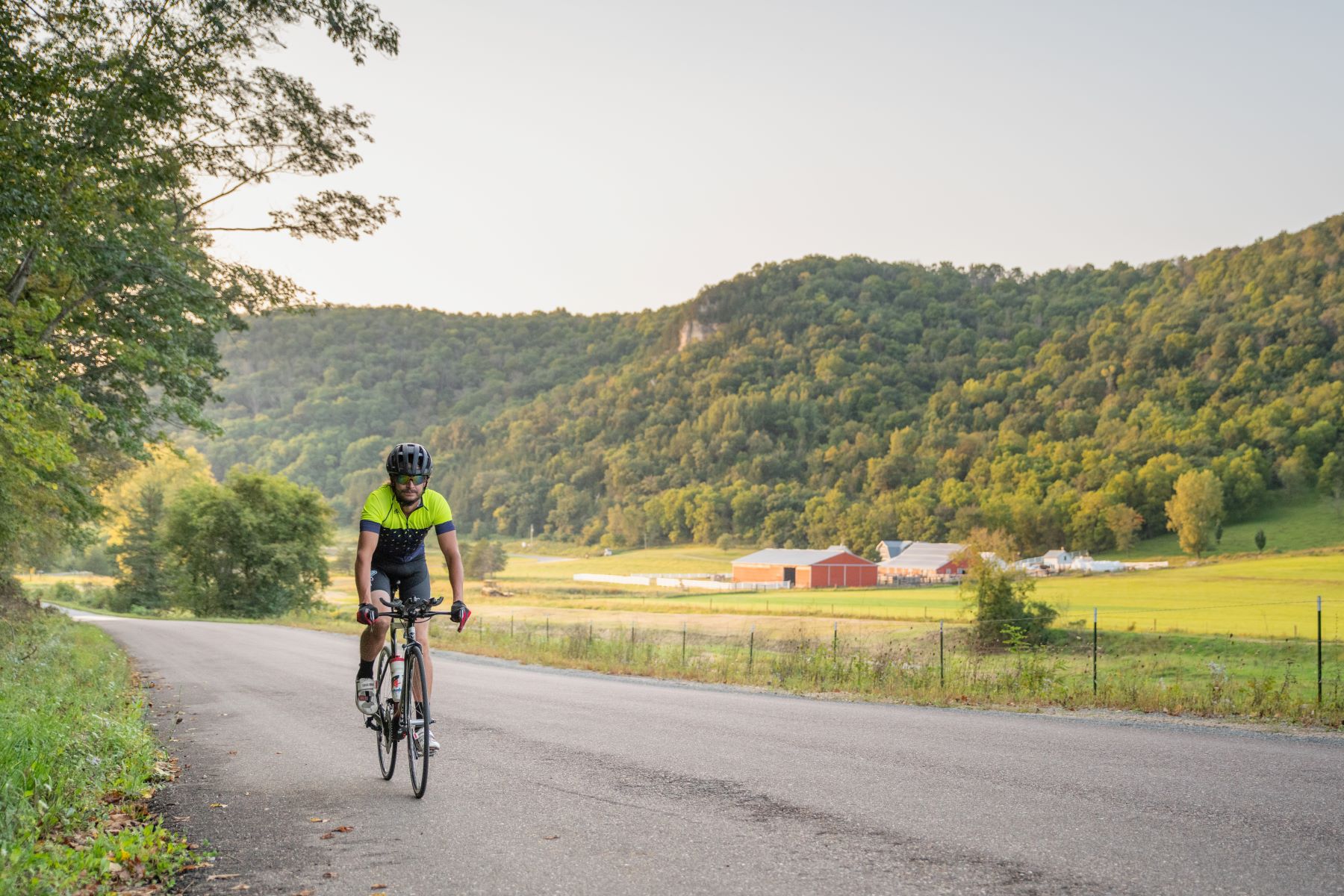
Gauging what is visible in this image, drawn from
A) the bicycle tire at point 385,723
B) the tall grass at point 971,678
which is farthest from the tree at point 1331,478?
the bicycle tire at point 385,723

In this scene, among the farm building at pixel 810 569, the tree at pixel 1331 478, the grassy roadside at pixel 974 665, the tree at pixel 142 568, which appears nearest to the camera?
the grassy roadside at pixel 974 665

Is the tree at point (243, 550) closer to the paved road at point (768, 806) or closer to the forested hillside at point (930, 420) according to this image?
the paved road at point (768, 806)

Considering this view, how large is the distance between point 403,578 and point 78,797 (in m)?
2.33

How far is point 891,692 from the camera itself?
14305 mm

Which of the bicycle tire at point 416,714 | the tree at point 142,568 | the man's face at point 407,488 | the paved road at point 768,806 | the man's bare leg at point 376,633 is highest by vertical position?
the man's face at point 407,488

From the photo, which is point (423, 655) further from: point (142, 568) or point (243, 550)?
point (142, 568)

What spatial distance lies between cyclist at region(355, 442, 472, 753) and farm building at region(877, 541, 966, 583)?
3695 inches

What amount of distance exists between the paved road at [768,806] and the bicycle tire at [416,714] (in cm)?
17

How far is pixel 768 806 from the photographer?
645 centimetres

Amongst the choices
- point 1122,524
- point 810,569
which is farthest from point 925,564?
point 1122,524

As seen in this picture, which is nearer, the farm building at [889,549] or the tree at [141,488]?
the tree at [141,488]

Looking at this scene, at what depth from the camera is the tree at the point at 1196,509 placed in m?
102

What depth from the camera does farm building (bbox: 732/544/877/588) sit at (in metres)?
102

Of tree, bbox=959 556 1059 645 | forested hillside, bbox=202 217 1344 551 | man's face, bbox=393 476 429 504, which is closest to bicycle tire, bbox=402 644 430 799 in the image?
man's face, bbox=393 476 429 504
